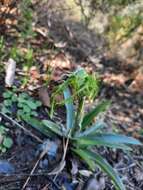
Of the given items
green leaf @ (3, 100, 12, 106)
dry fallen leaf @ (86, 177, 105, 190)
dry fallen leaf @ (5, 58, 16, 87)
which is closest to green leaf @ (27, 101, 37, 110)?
green leaf @ (3, 100, 12, 106)

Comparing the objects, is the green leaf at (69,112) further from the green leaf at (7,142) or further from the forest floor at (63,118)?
the green leaf at (7,142)

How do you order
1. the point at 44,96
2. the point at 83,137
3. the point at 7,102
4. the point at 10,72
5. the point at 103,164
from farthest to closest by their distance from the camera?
the point at 10,72 < the point at 44,96 < the point at 7,102 < the point at 83,137 < the point at 103,164

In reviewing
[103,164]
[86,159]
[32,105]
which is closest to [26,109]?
[32,105]

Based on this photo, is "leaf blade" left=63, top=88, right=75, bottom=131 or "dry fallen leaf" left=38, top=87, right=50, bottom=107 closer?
"leaf blade" left=63, top=88, right=75, bottom=131

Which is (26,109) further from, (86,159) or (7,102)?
(86,159)

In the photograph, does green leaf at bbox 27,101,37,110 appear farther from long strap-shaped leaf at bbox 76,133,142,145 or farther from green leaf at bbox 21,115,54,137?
long strap-shaped leaf at bbox 76,133,142,145

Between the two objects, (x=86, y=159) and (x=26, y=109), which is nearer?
(x=86, y=159)
